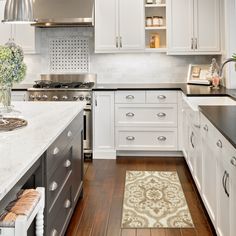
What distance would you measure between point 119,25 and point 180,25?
0.83m

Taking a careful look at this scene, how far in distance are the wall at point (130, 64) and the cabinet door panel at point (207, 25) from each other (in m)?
0.43

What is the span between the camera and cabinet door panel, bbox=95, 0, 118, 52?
205 inches

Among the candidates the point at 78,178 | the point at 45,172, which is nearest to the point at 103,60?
the point at 78,178

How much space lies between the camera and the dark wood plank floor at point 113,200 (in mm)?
2961

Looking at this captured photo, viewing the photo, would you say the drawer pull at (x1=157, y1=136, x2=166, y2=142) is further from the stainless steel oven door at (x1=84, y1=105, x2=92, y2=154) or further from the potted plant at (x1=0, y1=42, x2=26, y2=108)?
the potted plant at (x1=0, y1=42, x2=26, y2=108)

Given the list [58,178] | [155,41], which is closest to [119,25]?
[155,41]

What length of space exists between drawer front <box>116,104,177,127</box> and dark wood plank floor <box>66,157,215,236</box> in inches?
18.9

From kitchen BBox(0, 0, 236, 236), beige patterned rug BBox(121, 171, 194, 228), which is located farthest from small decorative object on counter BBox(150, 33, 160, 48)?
beige patterned rug BBox(121, 171, 194, 228)

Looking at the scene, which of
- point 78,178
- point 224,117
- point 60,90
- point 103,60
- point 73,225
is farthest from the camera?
point 103,60

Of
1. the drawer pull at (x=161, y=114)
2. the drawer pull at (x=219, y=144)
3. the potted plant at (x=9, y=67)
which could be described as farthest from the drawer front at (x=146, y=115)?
the drawer pull at (x=219, y=144)

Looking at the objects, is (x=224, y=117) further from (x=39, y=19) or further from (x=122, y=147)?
(x=39, y=19)

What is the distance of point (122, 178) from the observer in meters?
4.26

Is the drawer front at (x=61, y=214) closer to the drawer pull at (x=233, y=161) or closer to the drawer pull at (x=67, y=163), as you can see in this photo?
the drawer pull at (x=67, y=163)

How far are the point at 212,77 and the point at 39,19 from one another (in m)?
2.47
